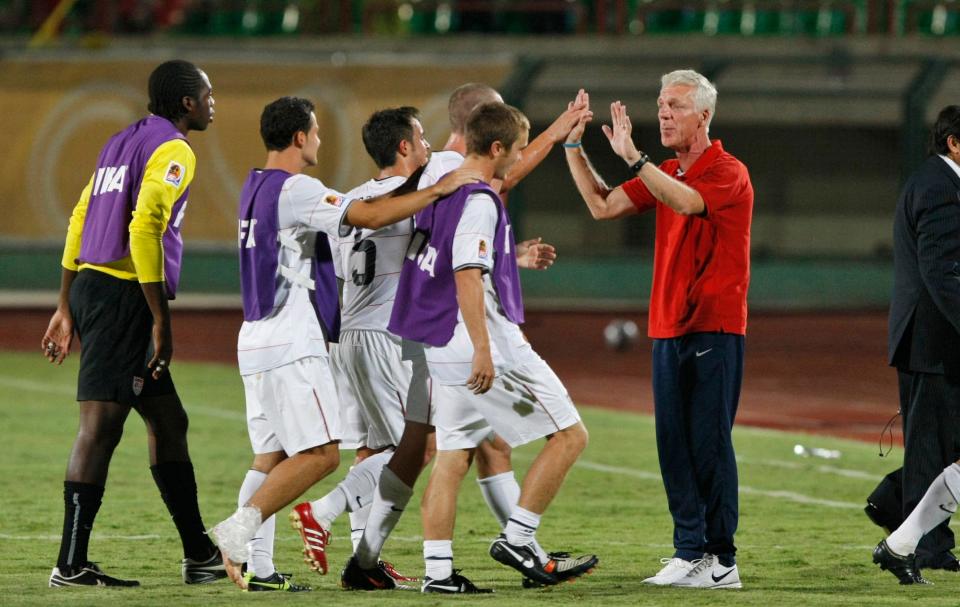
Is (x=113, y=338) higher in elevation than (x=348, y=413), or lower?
higher

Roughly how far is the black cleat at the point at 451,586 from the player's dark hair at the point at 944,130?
2712mm

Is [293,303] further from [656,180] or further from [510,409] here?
[656,180]

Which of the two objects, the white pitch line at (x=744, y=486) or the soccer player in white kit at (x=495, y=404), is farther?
the white pitch line at (x=744, y=486)

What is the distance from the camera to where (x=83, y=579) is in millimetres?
6250

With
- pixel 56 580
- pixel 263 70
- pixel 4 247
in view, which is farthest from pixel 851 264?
pixel 56 580

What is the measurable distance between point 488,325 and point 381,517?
888 millimetres

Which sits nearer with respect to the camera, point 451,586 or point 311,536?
point 451,586

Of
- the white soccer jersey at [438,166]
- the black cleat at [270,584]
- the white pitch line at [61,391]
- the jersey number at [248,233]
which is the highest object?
the white soccer jersey at [438,166]

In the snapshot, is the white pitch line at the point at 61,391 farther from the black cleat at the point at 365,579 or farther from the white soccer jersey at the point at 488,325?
the white soccer jersey at the point at 488,325

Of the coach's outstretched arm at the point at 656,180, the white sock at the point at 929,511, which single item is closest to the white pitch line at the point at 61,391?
the coach's outstretched arm at the point at 656,180

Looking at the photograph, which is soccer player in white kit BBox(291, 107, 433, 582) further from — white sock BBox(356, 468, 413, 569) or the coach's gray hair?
the coach's gray hair

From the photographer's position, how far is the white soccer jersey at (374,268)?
21.5 ft

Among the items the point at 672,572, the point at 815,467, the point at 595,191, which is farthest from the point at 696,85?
the point at 815,467

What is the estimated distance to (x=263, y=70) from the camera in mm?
25969
